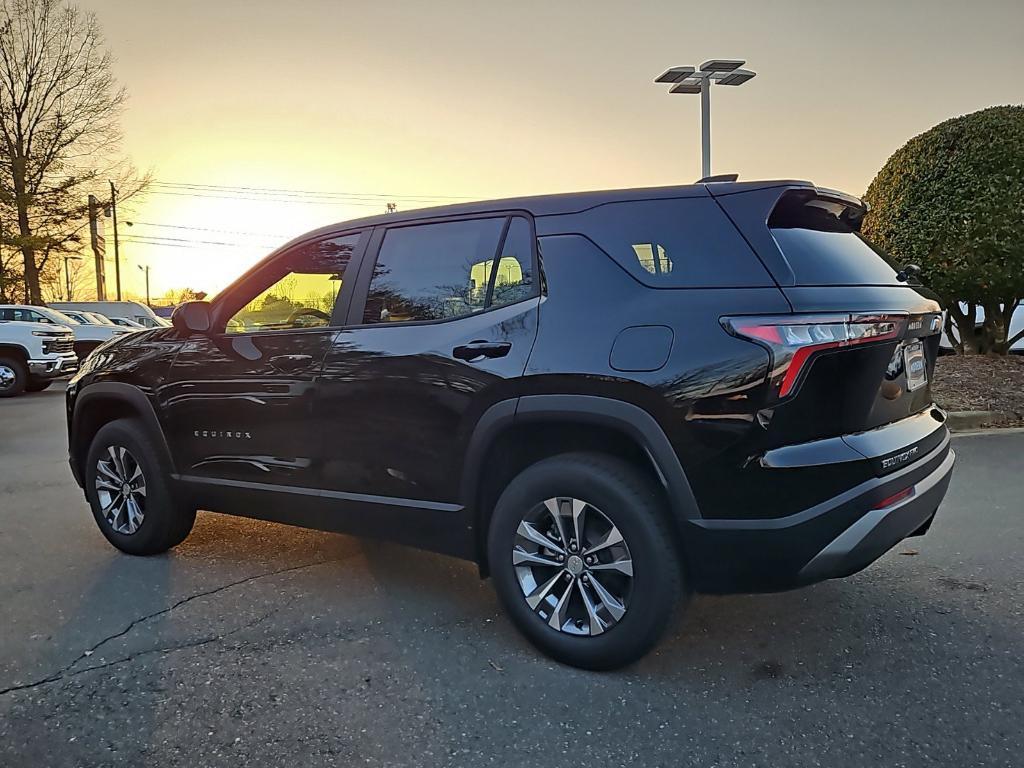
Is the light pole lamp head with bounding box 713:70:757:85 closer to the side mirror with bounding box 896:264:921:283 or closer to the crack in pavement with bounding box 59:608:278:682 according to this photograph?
the side mirror with bounding box 896:264:921:283

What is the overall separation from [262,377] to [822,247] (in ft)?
8.34

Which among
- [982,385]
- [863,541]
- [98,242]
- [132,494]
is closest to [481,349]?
[863,541]

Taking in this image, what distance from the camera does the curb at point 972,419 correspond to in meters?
7.77

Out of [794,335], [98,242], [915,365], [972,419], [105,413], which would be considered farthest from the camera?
[98,242]

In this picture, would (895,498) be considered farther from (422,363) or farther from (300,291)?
(300,291)

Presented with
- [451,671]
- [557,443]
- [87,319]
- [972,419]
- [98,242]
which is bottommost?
[451,671]

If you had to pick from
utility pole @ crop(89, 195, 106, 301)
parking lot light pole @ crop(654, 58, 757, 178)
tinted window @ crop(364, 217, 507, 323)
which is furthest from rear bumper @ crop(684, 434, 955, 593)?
utility pole @ crop(89, 195, 106, 301)

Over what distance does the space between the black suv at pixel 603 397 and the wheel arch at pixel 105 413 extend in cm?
59

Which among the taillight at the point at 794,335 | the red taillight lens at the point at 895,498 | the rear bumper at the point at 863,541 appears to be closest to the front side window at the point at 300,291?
the taillight at the point at 794,335

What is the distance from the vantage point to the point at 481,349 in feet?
10.1

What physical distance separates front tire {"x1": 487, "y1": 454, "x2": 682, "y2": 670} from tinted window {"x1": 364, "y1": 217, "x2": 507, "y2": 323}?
80cm

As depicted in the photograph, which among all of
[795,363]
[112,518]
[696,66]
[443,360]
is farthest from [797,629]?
[696,66]

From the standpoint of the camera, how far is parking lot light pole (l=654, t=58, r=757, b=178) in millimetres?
14938

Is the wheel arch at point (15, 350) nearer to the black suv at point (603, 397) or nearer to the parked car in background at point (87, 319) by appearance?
the parked car in background at point (87, 319)
